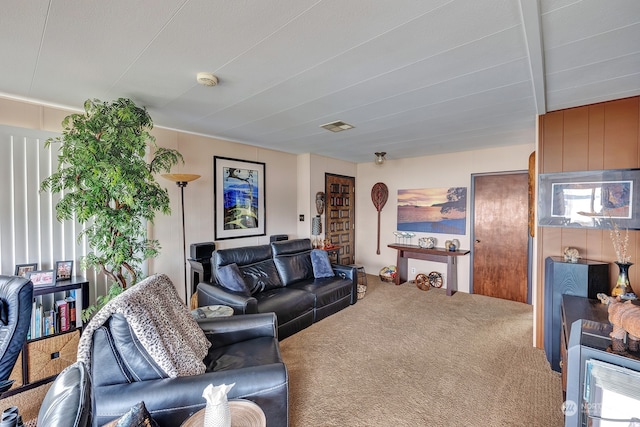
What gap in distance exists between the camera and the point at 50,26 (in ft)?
4.68

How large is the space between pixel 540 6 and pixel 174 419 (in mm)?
2558

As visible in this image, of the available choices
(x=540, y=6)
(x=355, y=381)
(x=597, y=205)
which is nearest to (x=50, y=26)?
(x=540, y=6)

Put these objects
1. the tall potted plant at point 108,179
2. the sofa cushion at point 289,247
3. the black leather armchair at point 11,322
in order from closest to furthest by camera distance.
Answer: the black leather armchair at point 11,322
the tall potted plant at point 108,179
the sofa cushion at point 289,247

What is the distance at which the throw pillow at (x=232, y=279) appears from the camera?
3006mm

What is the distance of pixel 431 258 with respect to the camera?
4672 millimetres

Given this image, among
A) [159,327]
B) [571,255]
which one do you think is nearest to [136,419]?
[159,327]

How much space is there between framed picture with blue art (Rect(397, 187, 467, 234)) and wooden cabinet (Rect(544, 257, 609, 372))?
2.30 meters

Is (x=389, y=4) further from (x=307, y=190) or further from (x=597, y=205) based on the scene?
(x=307, y=190)

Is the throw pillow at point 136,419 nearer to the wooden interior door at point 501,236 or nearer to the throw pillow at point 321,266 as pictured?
the throw pillow at point 321,266

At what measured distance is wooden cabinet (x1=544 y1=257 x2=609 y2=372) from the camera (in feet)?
7.34

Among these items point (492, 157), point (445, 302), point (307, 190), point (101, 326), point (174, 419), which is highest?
point (492, 157)

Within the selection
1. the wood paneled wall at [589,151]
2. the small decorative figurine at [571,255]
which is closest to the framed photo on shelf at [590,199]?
the wood paneled wall at [589,151]

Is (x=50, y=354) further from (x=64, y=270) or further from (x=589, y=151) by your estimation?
(x=589, y=151)

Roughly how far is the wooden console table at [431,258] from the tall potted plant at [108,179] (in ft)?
13.1
